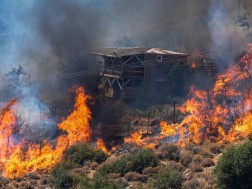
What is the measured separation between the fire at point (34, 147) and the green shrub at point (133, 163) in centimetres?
510

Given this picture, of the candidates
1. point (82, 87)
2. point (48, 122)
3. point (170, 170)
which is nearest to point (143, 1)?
point (82, 87)

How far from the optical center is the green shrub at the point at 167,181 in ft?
62.1

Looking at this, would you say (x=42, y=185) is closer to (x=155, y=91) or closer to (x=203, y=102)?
(x=203, y=102)

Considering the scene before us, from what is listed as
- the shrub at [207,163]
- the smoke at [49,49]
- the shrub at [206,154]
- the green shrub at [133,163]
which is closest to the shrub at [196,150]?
the shrub at [206,154]

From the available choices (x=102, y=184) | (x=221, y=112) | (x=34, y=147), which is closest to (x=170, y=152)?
(x=102, y=184)

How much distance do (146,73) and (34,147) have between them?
18.1 metres

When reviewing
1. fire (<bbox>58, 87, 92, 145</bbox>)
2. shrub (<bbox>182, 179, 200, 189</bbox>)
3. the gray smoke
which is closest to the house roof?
the gray smoke

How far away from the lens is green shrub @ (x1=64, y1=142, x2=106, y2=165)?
26.3 meters

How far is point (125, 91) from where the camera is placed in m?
42.9

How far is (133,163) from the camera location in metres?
23.1

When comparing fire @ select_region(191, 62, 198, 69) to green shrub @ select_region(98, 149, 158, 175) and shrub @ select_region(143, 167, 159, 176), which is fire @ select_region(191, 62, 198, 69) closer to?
green shrub @ select_region(98, 149, 158, 175)

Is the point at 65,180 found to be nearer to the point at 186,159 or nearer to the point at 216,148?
the point at 186,159

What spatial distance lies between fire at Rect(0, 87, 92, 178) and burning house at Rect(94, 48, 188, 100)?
832 cm

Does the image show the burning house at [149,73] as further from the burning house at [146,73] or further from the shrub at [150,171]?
the shrub at [150,171]
